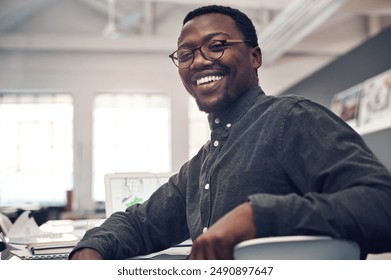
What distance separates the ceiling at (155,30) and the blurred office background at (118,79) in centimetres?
1

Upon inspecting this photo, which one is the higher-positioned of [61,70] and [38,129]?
[61,70]

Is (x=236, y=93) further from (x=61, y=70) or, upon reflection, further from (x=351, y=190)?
(x=61, y=70)

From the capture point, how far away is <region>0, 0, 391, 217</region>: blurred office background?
208 cm

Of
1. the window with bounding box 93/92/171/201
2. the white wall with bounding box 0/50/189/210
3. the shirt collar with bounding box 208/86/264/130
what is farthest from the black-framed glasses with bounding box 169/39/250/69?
the white wall with bounding box 0/50/189/210

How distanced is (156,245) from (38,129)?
3.31 ft

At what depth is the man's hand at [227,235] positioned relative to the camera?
727 mm

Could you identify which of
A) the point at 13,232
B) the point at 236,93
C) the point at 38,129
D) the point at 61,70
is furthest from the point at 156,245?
the point at 61,70

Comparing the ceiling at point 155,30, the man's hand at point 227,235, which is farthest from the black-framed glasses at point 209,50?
the ceiling at point 155,30

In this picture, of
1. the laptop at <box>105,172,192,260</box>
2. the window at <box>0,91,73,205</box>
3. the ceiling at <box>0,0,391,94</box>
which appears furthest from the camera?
the ceiling at <box>0,0,391,94</box>

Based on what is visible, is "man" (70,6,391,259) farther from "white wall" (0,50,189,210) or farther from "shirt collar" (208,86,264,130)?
"white wall" (0,50,189,210)

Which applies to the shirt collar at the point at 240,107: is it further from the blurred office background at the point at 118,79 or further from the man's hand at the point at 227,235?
the blurred office background at the point at 118,79

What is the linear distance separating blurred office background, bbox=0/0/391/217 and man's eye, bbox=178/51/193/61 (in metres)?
0.54

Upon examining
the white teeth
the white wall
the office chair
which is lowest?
the office chair
